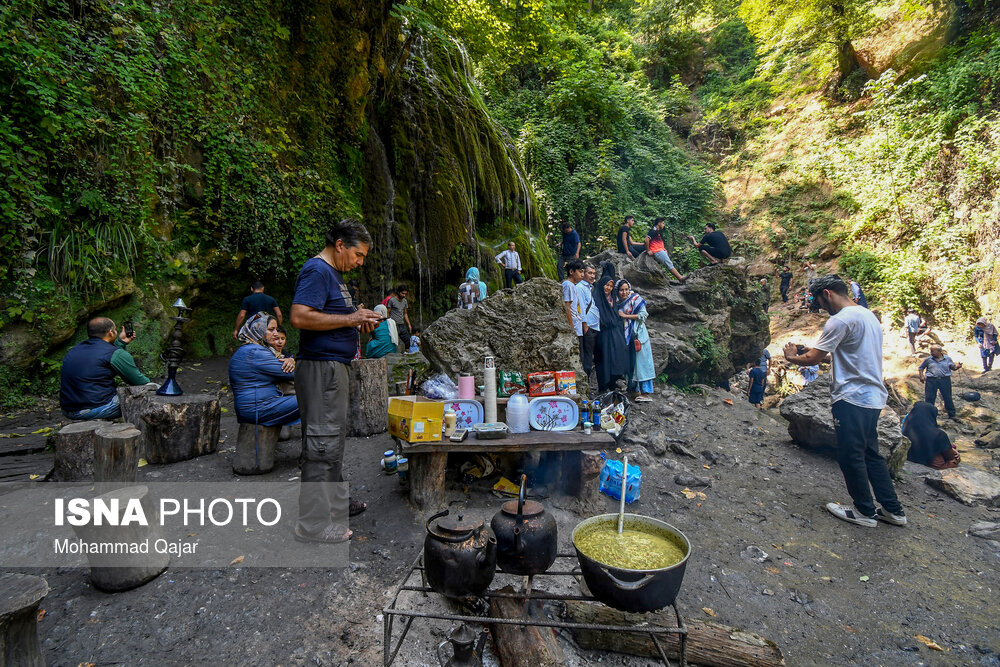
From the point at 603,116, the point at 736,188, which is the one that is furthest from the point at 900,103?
the point at 603,116

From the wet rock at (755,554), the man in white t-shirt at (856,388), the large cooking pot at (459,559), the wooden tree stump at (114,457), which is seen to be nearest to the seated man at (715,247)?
the man in white t-shirt at (856,388)

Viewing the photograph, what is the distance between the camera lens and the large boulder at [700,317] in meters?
8.84

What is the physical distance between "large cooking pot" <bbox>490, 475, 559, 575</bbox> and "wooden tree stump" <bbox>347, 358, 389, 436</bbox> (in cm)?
355

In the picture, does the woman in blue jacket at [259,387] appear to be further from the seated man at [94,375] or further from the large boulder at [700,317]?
the large boulder at [700,317]

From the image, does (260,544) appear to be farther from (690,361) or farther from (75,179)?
(690,361)

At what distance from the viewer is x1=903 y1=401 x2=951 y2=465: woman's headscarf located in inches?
241

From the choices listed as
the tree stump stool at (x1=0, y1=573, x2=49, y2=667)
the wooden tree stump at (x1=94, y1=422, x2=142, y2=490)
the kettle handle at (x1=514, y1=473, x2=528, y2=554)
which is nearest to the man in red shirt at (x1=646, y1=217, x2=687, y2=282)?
the kettle handle at (x1=514, y1=473, x2=528, y2=554)

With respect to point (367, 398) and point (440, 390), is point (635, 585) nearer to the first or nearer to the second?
point (440, 390)

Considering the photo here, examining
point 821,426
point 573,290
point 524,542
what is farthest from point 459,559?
point 821,426

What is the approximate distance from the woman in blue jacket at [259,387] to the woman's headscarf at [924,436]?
27.8 feet

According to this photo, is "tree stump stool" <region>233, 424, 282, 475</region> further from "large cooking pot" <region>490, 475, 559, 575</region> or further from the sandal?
"large cooking pot" <region>490, 475, 559, 575</region>

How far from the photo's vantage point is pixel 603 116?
16.3m

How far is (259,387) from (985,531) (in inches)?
293

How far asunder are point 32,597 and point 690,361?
357 inches
